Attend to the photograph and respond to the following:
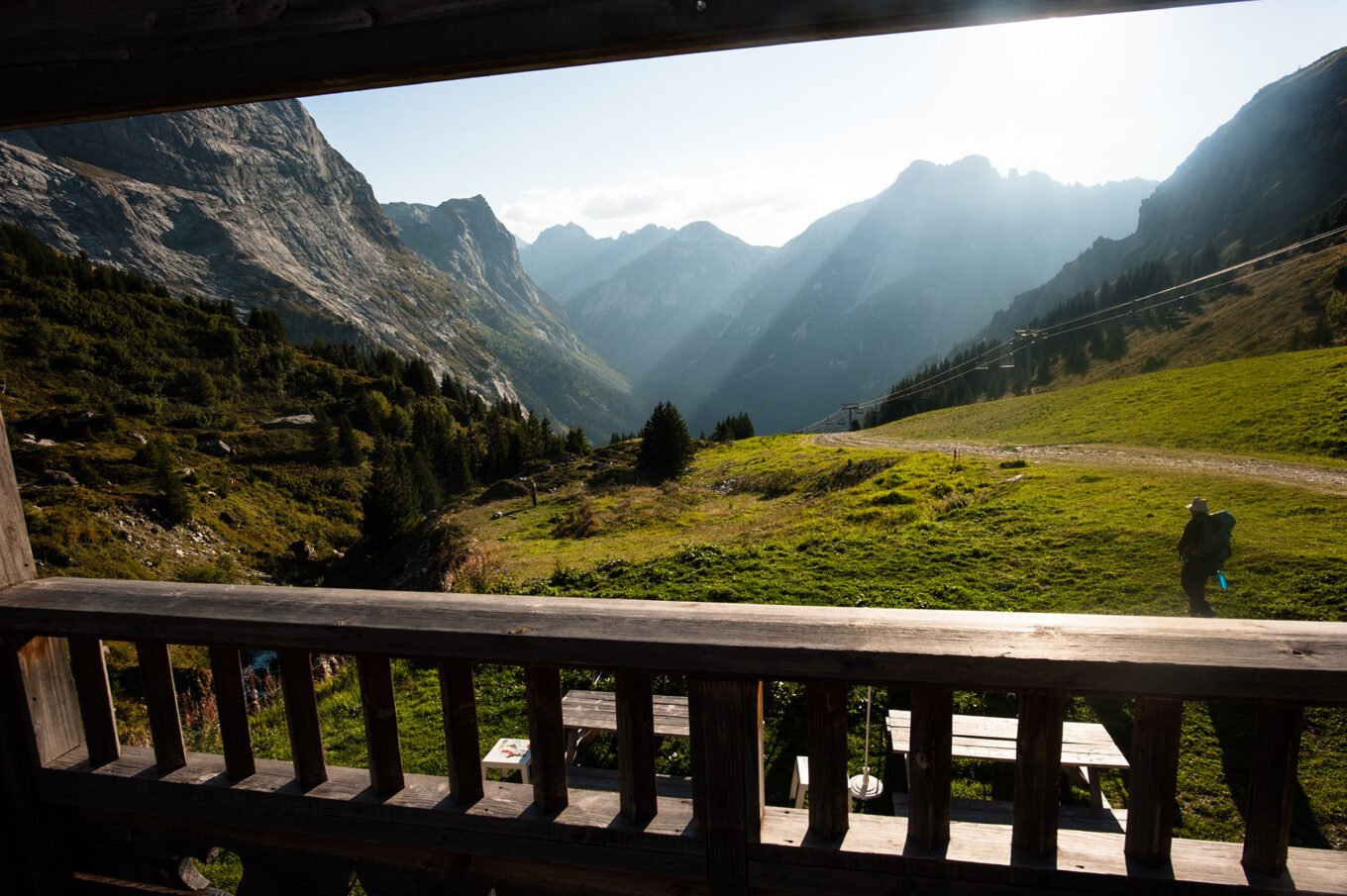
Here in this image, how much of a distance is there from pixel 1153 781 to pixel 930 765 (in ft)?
1.83

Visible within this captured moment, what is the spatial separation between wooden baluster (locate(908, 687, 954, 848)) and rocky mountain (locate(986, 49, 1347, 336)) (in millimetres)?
139357

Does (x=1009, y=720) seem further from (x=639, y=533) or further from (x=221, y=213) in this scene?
Answer: (x=221, y=213)

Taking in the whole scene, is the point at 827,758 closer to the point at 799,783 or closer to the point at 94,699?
the point at 94,699

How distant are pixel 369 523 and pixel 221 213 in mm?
179368

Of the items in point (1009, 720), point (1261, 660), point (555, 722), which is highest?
point (1261, 660)

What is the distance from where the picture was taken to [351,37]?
83.2 inches

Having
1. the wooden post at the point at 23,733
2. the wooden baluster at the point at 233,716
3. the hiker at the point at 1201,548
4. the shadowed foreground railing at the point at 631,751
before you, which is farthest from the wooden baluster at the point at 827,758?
the hiker at the point at 1201,548

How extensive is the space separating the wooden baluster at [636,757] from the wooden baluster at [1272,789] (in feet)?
5.06

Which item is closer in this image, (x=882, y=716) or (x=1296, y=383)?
A: (x=882, y=716)

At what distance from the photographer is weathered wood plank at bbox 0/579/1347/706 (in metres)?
1.63

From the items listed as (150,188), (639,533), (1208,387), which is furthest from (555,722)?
(150,188)

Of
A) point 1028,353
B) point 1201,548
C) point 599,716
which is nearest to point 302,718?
point 599,716

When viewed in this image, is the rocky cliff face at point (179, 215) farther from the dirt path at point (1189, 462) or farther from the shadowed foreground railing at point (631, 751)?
the shadowed foreground railing at point (631, 751)

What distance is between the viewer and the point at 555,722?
2.12 meters
